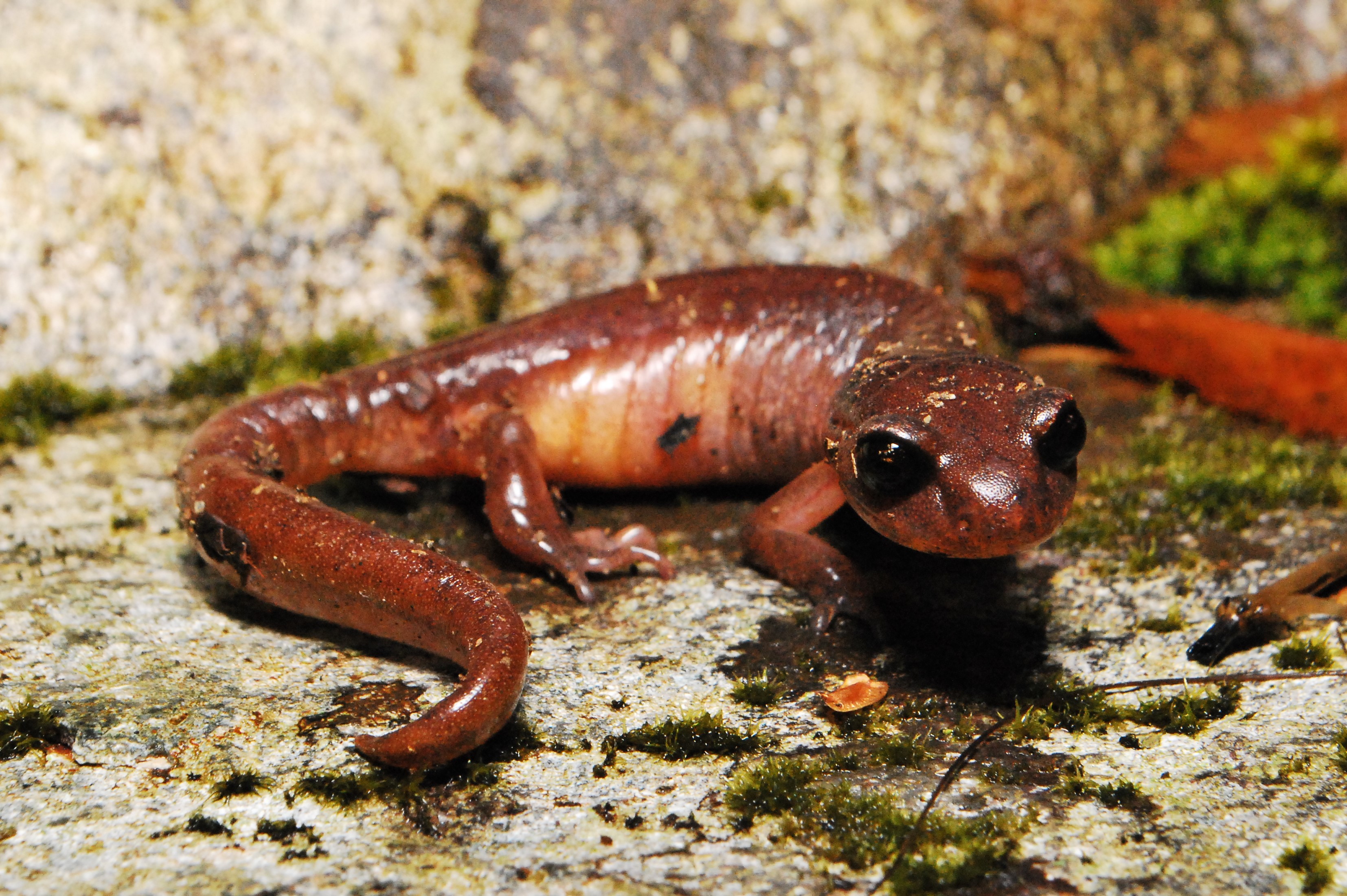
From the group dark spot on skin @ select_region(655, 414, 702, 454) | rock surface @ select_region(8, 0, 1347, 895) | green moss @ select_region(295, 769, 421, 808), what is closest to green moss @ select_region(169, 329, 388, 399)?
rock surface @ select_region(8, 0, 1347, 895)

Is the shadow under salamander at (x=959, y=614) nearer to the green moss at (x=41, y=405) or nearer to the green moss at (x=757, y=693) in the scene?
the green moss at (x=757, y=693)

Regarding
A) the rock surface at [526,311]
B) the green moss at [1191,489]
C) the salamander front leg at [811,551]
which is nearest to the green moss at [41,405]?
the rock surface at [526,311]

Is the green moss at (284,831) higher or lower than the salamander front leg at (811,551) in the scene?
lower

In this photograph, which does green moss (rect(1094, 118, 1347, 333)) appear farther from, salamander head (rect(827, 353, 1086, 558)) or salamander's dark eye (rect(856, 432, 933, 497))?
salamander's dark eye (rect(856, 432, 933, 497))

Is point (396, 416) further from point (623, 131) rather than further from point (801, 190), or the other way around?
point (801, 190)

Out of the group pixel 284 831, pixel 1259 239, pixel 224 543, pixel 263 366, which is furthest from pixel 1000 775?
pixel 1259 239

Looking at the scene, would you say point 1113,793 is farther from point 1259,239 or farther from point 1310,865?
point 1259,239
